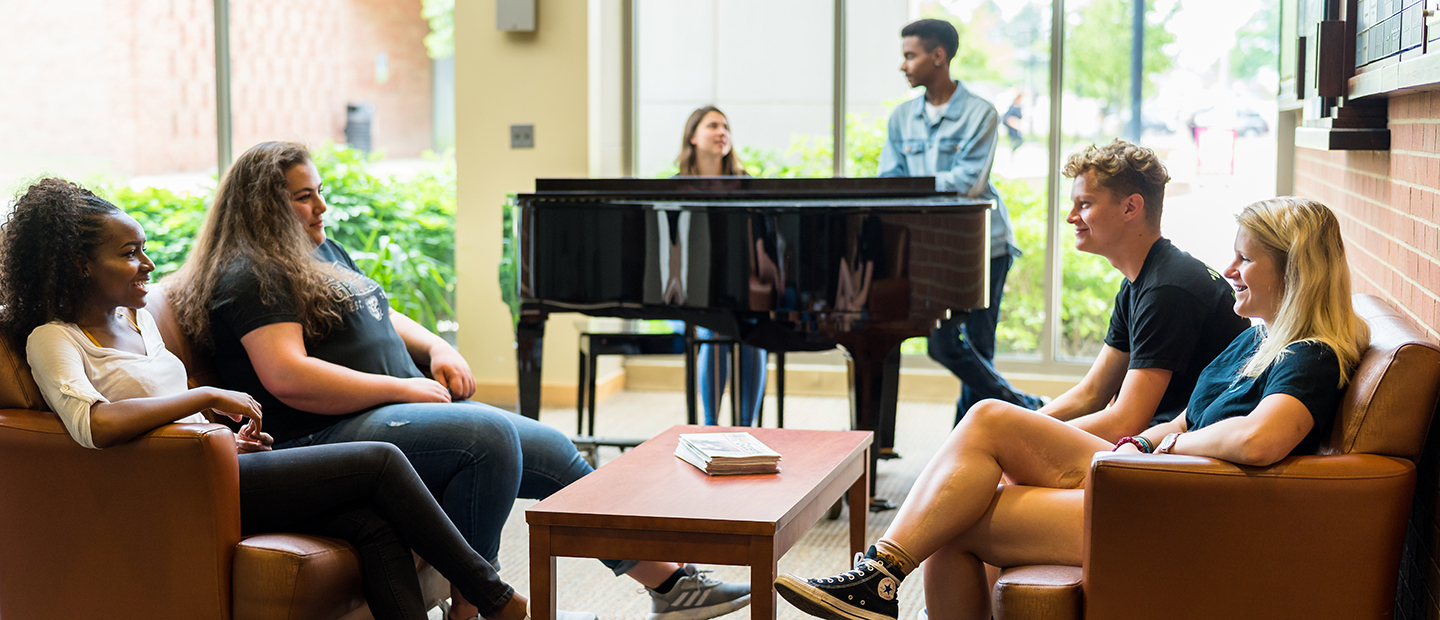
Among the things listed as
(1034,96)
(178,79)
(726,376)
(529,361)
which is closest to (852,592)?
(529,361)

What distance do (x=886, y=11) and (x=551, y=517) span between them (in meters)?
3.99

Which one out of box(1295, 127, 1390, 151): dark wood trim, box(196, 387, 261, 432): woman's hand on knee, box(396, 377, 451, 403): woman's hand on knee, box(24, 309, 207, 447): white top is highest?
box(1295, 127, 1390, 151): dark wood trim

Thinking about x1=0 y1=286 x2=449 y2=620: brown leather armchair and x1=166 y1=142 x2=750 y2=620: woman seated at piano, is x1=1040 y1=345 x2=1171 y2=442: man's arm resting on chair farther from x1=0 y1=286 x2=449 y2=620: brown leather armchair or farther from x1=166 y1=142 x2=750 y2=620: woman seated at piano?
x1=0 y1=286 x2=449 y2=620: brown leather armchair

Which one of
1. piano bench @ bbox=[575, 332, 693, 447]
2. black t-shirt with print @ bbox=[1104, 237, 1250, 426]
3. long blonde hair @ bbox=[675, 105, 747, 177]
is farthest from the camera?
long blonde hair @ bbox=[675, 105, 747, 177]

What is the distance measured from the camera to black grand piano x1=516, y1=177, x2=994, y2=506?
132 inches

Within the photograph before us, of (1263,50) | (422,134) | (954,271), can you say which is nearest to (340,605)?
(954,271)

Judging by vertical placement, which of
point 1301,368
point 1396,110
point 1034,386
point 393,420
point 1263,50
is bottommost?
point 1034,386

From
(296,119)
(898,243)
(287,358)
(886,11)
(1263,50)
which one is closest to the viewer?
(287,358)

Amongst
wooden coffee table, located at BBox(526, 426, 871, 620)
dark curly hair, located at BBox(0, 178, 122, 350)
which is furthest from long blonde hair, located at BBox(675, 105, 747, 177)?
dark curly hair, located at BBox(0, 178, 122, 350)

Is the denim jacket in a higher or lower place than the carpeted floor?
higher

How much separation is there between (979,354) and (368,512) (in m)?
2.73

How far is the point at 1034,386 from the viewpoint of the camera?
17.8ft

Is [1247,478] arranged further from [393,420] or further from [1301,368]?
[393,420]

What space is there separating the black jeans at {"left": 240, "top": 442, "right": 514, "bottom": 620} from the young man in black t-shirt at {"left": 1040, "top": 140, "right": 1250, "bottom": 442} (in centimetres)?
125
